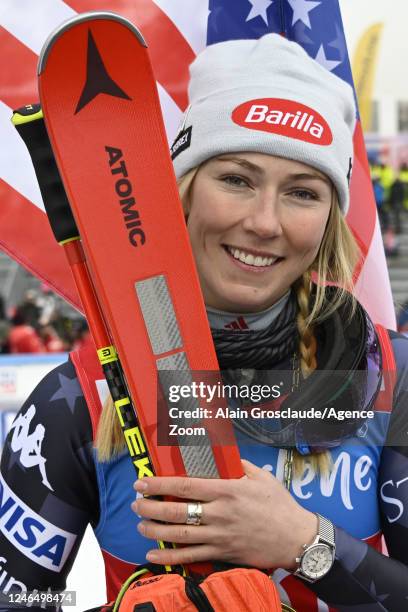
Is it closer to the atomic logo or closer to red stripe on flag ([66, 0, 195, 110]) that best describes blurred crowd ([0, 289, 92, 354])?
red stripe on flag ([66, 0, 195, 110])

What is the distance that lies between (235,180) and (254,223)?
3.8 inches

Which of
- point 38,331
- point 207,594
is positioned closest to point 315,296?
point 207,594

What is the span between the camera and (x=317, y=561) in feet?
4.12

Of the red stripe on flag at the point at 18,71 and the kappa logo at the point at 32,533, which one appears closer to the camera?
the kappa logo at the point at 32,533

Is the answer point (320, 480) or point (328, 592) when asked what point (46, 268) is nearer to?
point (320, 480)

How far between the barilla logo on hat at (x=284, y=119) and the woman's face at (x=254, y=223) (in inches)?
2.1

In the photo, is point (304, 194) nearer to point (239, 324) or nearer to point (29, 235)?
point (239, 324)

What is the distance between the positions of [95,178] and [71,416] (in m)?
0.42

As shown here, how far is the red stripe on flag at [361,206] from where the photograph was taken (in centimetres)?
211

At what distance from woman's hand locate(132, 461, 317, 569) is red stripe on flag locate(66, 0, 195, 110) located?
1.13 meters

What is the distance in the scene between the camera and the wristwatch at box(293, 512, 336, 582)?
1.25m

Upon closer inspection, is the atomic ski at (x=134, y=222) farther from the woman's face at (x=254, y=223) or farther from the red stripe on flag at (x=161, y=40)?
the red stripe on flag at (x=161, y=40)

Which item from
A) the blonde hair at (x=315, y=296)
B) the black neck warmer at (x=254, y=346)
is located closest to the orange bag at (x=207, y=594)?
the blonde hair at (x=315, y=296)

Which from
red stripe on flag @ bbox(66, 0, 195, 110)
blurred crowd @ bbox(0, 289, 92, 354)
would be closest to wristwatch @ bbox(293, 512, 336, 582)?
red stripe on flag @ bbox(66, 0, 195, 110)
